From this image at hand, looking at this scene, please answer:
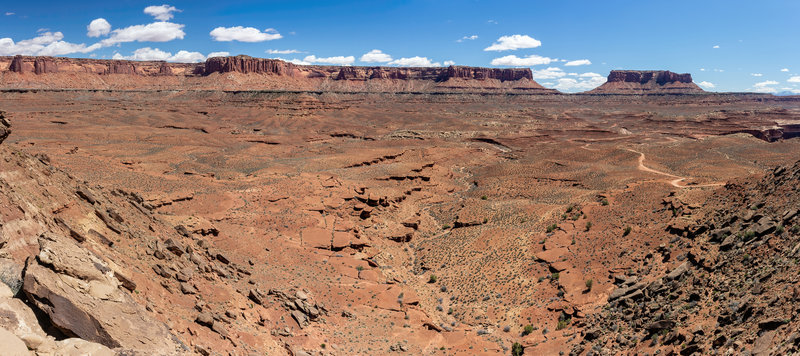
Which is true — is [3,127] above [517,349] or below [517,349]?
above

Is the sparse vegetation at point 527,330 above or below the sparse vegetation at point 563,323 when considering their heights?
below

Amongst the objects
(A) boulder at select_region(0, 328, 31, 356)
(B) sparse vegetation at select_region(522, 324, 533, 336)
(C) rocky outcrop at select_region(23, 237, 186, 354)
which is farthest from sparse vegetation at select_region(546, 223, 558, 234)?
(A) boulder at select_region(0, 328, 31, 356)

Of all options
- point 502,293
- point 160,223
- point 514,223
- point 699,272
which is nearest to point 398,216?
point 514,223

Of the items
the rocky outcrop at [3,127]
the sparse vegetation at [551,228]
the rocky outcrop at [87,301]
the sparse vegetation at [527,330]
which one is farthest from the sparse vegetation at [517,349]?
the rocky outcrop at [3,127]

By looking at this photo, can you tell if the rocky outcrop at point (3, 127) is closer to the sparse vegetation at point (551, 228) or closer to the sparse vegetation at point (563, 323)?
the sparse vegetation at point (563, 323)

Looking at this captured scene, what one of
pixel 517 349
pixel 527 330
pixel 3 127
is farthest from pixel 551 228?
pixel 3 127

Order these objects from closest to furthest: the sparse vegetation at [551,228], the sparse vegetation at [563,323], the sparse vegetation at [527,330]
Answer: the sparse vegetation at [563,323] → the sparse vegetation at [527,330] → the sparse vegetation at [551,228]

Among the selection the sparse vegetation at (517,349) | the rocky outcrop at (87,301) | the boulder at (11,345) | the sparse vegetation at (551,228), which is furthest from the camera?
the sparse vegetation at (551,228)

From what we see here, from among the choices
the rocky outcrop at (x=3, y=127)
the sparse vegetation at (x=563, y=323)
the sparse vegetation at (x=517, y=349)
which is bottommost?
the sparse vegetation at (x=517, y=349)

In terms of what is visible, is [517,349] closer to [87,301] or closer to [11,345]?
[87,301]

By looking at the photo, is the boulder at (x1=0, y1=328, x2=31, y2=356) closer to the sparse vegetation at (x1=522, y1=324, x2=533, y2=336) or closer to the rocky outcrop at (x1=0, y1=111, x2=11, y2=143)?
the rocky outcrop at (x1=0, y1=111, x2=11, y2=143)

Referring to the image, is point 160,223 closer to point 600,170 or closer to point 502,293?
point 502,293
